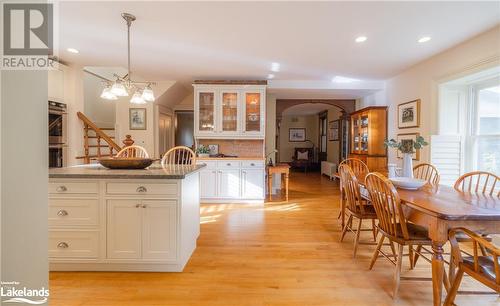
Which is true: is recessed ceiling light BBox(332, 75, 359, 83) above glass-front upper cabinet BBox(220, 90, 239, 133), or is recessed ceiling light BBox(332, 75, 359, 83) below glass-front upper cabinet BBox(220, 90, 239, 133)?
above

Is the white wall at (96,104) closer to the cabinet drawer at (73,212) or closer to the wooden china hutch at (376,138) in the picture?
the cabinet drawer at (73,212)

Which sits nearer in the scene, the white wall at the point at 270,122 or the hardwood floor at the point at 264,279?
the hardwood floor at the point at 264,279

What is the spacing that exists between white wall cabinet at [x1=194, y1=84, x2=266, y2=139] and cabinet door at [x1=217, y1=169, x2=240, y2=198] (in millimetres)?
718

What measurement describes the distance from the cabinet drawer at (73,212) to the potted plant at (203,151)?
2674 mm

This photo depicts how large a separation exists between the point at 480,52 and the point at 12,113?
391 centimetres

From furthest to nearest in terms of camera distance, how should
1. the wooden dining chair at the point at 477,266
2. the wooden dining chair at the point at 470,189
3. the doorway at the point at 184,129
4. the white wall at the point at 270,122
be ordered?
the doorway at the point at 184,129 < the white wall at the point at 270,122 < the wooden dining chair at the point at 470,189 < the wooden dining chair at the point at 477,266

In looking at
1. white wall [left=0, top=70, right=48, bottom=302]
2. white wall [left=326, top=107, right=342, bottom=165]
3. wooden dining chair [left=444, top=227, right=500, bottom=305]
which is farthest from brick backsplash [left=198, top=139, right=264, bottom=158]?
white wall [left=0, top=70, right=48, bottom=302]

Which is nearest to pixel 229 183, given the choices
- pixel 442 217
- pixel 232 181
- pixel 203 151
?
pixel 232 181

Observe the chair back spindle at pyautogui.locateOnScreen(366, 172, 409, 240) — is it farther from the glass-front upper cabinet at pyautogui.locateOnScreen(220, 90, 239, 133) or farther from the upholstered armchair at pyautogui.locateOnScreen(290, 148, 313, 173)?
the upholstered armchair at pyautogui.locateOnScreen(290, 148, 313, 173)

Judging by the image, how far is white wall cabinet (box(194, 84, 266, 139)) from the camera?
15.5 ft

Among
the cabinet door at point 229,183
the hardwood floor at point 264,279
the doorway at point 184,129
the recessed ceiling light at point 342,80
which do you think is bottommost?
the hardwood floor at point 264,279

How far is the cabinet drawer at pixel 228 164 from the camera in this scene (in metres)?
4.54

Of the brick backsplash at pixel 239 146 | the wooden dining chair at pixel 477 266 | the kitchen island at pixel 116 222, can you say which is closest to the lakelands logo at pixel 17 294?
the kitchen island at pixel 116 222

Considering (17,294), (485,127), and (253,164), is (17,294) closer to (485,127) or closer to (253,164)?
(253,164)
